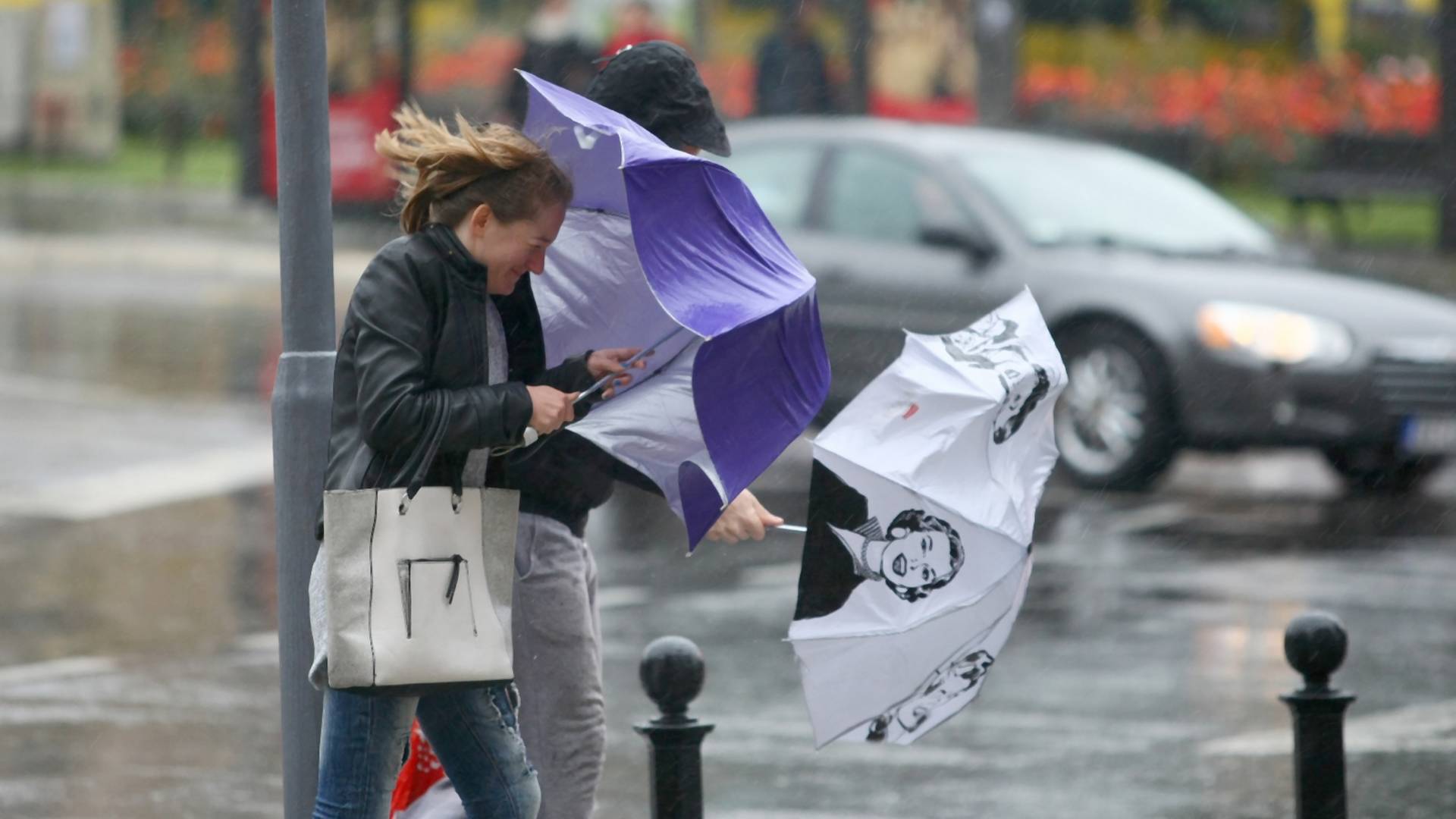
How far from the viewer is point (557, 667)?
3.98 meters

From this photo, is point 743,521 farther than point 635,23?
No

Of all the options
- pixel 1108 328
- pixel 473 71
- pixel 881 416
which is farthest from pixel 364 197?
pixel 881 416

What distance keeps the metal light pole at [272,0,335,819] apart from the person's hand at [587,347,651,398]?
583 mm

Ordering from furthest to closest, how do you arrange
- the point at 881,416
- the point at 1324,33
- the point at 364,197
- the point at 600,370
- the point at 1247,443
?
the point at 1324,33 → the point at 364,197 → the point at 1247,443 → the point at 881,416 → the point at 600,370

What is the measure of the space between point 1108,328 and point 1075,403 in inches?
15.6

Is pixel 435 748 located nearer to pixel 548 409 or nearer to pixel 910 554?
→ pixel 548 409

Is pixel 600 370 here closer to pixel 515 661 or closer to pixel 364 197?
pixel 515 661

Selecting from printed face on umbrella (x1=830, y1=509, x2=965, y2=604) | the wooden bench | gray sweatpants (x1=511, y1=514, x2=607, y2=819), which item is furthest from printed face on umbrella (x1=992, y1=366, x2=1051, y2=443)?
the wooden bench

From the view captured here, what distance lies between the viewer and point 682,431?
3900mm

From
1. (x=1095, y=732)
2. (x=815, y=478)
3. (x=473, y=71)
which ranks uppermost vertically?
(x=473, y=71)

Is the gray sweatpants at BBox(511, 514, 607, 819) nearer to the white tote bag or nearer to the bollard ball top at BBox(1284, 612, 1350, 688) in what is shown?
the white tote bag

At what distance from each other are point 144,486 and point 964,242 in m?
4.00

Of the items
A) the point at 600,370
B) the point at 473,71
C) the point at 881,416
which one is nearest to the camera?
the point at 600,370

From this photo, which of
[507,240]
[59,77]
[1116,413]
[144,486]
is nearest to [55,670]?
[144,486]
